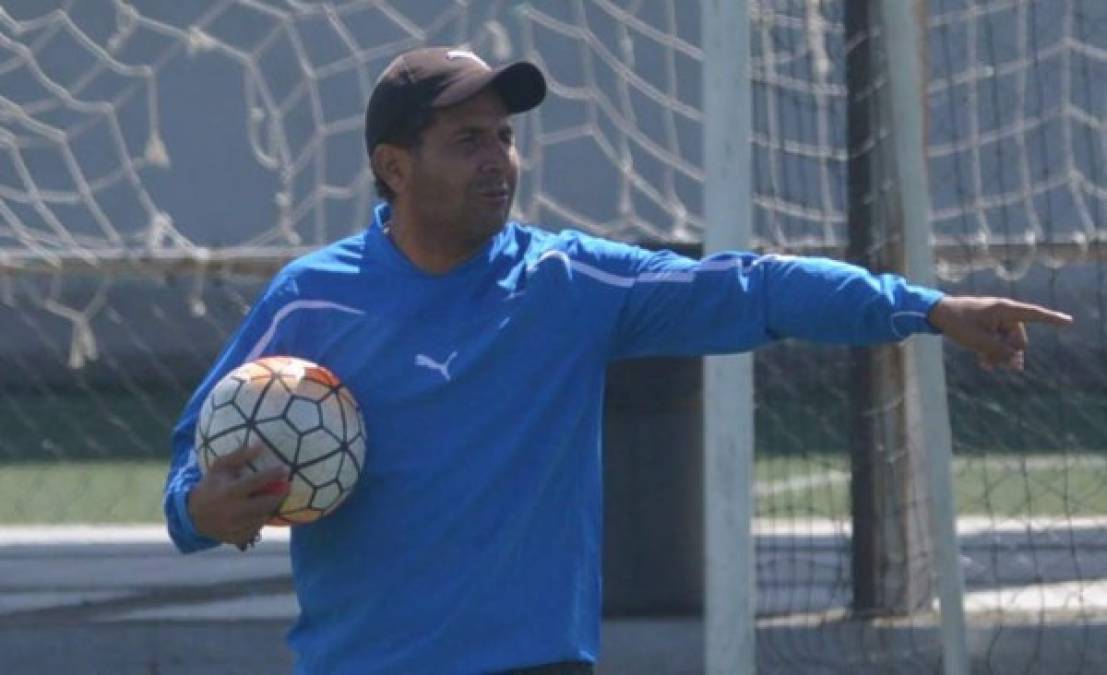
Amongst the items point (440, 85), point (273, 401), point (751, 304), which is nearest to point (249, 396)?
point (273, 401)

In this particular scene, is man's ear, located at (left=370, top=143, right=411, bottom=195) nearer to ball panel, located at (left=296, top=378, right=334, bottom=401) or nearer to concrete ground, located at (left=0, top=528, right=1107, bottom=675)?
ball panel, located at (left=296, top=378, right=334, bottom=401)

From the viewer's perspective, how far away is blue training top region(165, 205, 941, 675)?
150 inches

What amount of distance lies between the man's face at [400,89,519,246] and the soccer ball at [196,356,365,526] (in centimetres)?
31

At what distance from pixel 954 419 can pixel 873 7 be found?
283cm

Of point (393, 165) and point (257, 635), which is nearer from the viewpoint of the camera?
point (393, 165)

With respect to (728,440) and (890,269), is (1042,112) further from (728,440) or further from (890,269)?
(728,440)

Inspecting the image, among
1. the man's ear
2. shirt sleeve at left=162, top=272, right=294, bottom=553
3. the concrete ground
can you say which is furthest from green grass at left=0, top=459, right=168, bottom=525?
the man's ear

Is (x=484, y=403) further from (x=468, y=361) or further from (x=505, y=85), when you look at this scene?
(x=505, y=85)

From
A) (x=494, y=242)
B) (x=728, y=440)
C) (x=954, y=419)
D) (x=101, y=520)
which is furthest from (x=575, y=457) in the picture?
(x=101, y=520)

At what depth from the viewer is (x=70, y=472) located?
442 inches

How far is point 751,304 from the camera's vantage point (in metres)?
3.90

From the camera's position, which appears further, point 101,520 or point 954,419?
point 101,520

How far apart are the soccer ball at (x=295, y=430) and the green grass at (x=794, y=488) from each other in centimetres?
Result: 367

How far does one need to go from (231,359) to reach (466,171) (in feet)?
1.65
